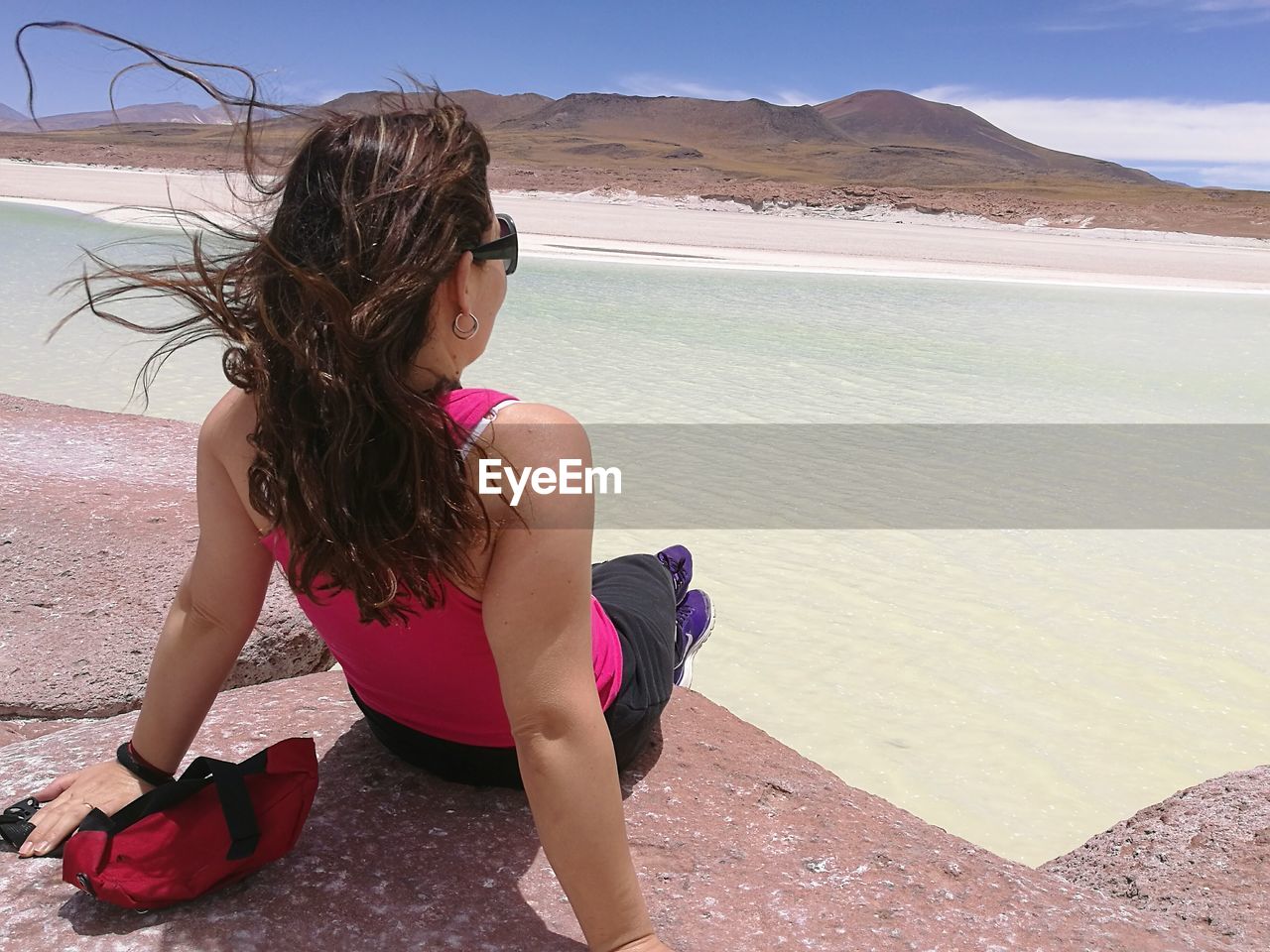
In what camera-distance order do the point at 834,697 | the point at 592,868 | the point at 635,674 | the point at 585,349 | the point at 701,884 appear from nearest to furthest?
the point at 592,868 → the point at 701,884 → the point at 635,674 → the point at 834,697 → the point at 585,349

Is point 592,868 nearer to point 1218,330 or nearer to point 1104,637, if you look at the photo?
point 1104,637

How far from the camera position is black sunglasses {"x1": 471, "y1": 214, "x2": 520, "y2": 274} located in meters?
1.18

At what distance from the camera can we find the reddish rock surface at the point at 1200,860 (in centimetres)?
182

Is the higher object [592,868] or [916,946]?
[592,868]

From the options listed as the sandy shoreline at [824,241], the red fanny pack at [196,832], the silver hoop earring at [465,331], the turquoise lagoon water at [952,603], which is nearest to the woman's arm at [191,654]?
the red fanny pack at [196,832]

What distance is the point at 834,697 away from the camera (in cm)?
324

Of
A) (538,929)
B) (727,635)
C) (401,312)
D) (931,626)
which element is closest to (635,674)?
(538,929)

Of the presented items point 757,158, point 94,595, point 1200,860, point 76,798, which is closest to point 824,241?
point 94,595

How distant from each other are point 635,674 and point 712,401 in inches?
219

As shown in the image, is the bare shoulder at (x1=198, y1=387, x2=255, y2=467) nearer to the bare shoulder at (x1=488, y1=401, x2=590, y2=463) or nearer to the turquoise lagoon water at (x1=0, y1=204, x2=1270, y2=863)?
the bare shoulder at (x1=488, y1=401, x2=590, y2=463)

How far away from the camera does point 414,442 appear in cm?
109

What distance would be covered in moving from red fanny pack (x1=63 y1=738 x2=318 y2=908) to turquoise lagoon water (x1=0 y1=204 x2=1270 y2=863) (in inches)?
72.6

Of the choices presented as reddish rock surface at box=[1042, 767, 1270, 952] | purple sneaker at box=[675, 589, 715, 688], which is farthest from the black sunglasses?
reddish rock surface at box=[1042, 767, 1270, 952]

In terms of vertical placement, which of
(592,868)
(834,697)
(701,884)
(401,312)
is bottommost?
(834,697)
